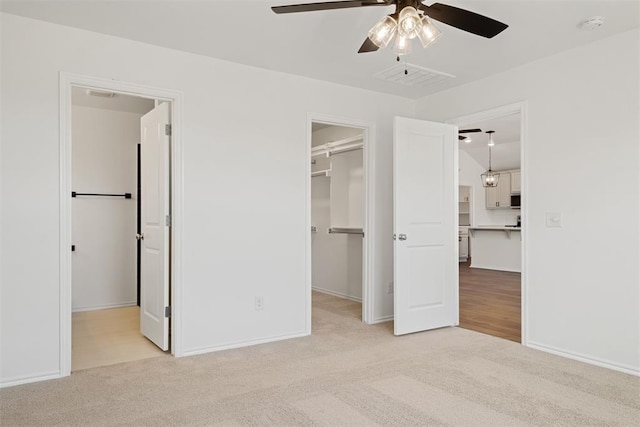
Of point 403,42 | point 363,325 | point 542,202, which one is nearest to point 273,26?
point 403,42

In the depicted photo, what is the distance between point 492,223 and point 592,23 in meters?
8.66

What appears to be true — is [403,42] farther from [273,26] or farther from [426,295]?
[426,295]

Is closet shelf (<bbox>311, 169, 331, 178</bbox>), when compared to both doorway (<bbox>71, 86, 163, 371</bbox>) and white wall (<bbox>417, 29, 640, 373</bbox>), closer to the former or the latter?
doorway (<bbox>71, 86, 163, 371</bbox>)

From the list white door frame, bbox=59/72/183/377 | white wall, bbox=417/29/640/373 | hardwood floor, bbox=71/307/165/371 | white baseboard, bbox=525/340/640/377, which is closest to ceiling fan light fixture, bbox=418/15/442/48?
white wall, bbox=417/29/640/373

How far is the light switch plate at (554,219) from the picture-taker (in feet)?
11.4

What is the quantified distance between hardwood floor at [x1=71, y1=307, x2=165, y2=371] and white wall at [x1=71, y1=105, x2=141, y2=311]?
37 cm

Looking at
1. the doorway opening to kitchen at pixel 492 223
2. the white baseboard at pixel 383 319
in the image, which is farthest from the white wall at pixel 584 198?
the white baseboard at pixel 383 319

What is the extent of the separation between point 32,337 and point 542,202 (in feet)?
12.8

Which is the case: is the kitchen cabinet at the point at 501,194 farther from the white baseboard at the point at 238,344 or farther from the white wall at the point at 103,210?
the white wall at the point at 103,210

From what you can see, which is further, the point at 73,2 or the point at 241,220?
the point at 241,220

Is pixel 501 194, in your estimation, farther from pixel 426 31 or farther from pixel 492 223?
pixel 426 31

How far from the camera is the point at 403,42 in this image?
2133 millimetres

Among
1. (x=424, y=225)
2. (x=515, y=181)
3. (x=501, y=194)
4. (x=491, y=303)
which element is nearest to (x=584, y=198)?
(x=424, y=225)

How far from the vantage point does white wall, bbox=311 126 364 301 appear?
571cm
